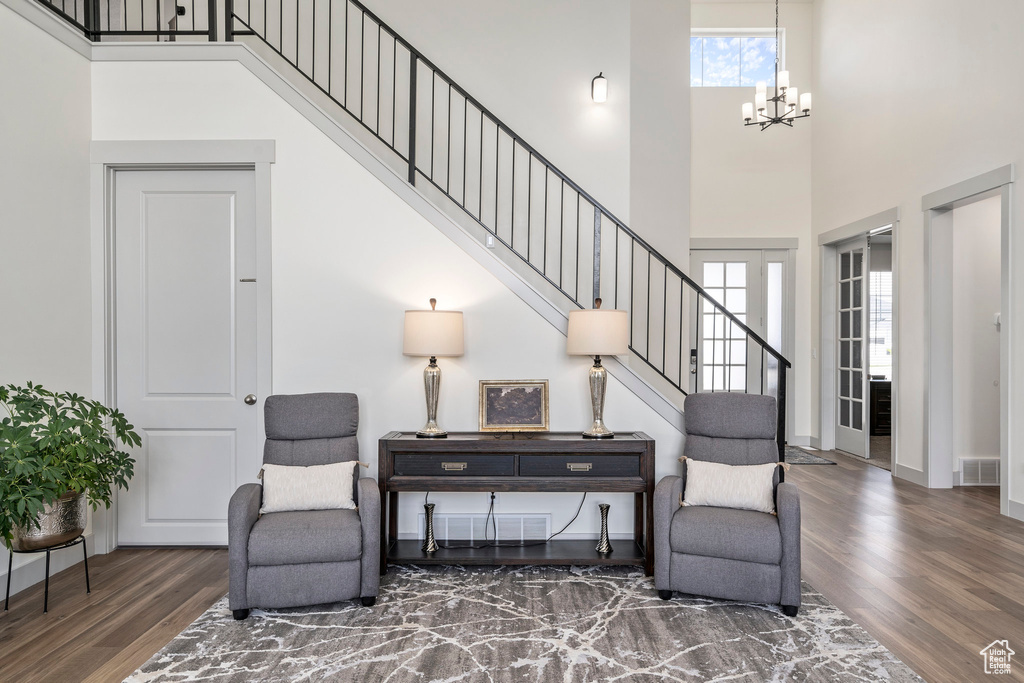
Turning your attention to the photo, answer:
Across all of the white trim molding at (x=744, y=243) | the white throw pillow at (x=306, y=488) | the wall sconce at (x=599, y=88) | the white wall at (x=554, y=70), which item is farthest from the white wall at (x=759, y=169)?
the white throw pillow at (x=306, y=488)

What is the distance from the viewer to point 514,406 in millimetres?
3803

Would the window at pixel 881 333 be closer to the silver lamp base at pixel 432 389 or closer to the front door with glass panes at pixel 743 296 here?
the front door with glass panes at pixel 743 296

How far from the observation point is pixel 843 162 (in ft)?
22.4

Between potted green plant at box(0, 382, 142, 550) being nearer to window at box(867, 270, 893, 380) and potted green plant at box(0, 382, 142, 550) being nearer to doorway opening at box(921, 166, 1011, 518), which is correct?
doorway opening at box(921, 166, 1011, 518)

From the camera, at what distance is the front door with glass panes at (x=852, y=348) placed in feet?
22.1

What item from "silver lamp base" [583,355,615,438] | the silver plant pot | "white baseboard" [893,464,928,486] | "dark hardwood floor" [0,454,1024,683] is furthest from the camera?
"white baseboard" [893,464,928,486]

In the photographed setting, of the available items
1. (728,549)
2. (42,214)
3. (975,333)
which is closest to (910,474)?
(975,333)

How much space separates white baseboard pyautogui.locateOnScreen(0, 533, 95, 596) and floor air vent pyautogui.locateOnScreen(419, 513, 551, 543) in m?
1.88

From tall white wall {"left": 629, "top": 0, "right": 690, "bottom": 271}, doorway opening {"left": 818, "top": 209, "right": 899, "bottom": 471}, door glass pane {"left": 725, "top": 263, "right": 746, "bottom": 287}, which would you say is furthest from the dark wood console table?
door glass pane {"left": 725, "top": 263, "right": 746, "bottom": 287}

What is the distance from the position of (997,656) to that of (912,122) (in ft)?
15.5

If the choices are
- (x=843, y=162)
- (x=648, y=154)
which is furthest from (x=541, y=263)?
(x=843, y=162)

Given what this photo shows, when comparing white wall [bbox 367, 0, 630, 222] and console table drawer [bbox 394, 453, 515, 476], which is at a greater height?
white wall [bbox 367, 0, 630, 222]

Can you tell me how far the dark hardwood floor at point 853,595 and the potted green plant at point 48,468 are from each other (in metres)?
0.40

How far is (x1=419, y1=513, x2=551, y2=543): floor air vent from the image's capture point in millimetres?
3867
